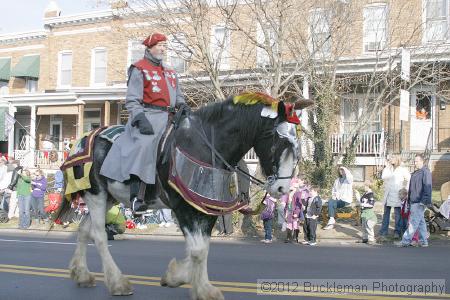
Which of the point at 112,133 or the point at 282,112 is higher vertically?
the point at 282,112

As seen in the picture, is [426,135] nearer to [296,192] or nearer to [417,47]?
[417,47]

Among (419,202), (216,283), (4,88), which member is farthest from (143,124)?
(4,88)

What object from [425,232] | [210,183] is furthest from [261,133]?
[425,232]

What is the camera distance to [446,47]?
1995 cm

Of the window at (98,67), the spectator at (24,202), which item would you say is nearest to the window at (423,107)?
the spectator at (24,202)

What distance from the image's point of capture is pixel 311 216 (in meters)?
13.9

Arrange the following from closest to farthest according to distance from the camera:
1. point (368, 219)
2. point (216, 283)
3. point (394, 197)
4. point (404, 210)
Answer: point (216, 283) < point (368, 219) < point (404, 210) < point (394, 197)

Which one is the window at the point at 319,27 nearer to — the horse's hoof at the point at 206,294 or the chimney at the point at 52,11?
the horse's hoof at the point at 206,294

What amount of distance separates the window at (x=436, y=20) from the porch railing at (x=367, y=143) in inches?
165

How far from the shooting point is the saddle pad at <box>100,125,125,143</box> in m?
6.66

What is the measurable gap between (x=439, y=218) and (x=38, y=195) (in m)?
12.7

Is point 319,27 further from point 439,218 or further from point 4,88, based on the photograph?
point 4,88

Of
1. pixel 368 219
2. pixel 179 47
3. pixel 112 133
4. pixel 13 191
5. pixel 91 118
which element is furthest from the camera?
pixel 91 118

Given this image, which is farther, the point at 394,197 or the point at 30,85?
the point at 30,85
